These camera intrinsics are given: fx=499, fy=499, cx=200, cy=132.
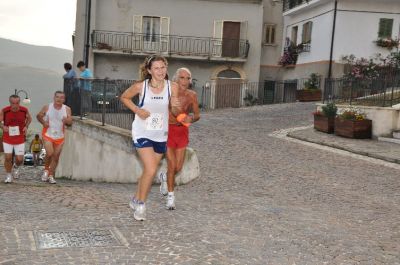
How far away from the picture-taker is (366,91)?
1532 cm

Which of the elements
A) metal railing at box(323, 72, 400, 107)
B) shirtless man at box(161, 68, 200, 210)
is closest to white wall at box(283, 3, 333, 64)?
metal railing at box(323, 72, 400, 107)

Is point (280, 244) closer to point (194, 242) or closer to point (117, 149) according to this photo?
point (194, 242)

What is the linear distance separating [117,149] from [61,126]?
3.95ft

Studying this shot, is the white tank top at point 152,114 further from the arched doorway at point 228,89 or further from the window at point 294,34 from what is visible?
the window at point 294,34

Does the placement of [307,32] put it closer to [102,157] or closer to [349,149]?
[349,149]

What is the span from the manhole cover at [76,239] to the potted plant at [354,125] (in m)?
10.2

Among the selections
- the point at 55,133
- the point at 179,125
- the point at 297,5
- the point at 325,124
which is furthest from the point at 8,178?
the point at 297,5

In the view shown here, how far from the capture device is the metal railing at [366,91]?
1435 cm

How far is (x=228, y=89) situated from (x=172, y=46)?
4103 millimetres

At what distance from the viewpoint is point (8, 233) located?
4.98 meters

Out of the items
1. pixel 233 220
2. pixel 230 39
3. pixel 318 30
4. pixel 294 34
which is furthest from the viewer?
pixel 294 34

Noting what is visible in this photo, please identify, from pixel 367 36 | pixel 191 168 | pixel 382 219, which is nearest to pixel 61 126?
pixel 191 168

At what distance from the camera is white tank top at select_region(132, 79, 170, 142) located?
5.32 m

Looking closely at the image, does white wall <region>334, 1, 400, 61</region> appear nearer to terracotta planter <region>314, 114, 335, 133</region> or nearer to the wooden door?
the wooden door
